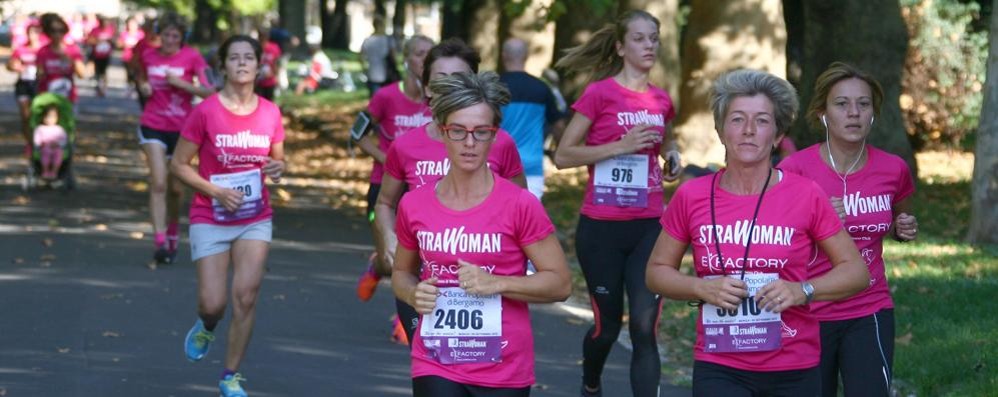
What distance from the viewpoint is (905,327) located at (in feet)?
33.7

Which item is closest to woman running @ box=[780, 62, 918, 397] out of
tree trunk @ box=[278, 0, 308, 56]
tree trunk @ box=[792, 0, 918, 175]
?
tree trunk @ box=[792, 0, 918, 175]

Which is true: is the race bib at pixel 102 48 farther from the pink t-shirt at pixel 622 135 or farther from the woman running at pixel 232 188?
the pink t-shirt at pixel 622 135

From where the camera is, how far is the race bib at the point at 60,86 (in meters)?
19.4

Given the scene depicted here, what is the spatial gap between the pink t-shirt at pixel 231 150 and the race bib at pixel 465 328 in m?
3.33

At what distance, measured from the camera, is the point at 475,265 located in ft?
18.3

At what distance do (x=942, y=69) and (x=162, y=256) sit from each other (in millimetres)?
13402

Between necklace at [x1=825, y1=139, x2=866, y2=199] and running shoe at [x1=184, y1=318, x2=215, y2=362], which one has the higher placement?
necklace at [x1=825, y1=139, x2=866, y2=199]

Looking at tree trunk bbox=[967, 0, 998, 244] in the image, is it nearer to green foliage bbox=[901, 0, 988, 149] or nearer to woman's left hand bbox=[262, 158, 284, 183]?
woman's left hand bbox=[262, 158, 284, 183]

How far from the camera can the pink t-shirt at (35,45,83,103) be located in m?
19.2

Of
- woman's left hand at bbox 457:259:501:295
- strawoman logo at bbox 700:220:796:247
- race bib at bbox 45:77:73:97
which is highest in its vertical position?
race bib at bbox 45:77:73:97

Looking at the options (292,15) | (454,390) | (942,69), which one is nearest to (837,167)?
(454,390)

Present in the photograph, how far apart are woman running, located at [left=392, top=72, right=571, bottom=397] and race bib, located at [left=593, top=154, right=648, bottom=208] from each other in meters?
2.69

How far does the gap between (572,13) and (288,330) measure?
50.0ft

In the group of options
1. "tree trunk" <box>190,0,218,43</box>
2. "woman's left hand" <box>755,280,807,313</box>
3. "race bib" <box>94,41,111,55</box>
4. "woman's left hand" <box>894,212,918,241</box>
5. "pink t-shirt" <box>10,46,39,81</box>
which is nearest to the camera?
"woman's left hand" <box>755,280,807,313</box>
